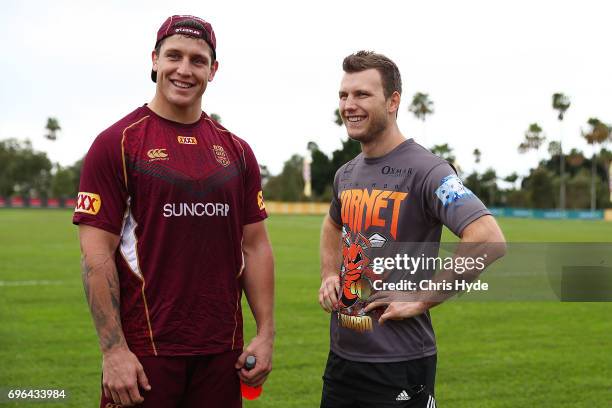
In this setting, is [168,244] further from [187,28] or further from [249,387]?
[187,28]

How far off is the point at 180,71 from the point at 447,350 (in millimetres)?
6257

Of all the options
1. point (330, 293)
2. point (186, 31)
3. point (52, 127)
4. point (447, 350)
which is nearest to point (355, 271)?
point (330, 293)

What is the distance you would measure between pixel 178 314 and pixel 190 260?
0.25 meters

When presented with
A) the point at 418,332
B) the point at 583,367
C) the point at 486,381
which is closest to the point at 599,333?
the point at 583,367

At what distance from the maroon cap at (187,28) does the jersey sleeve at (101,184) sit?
0.48 metres

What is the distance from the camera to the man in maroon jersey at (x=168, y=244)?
3033mm

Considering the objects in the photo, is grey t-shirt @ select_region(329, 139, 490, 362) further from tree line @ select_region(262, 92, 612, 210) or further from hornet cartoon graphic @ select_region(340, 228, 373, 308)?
tree line @ select_region(262, 92, 612, 210)

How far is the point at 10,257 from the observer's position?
1978cm

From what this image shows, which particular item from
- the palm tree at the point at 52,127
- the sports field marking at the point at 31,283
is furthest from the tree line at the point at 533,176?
the sports field marking at the point at 31,283

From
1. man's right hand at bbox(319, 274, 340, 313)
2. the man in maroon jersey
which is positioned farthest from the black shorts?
the man in maroon jersey

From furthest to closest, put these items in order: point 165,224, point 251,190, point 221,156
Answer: point 251,190 < point 221,156 < point 165,224

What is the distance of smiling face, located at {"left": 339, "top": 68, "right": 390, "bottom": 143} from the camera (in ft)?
12.1

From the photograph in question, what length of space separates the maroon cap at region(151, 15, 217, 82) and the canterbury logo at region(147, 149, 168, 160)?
1.32 feet

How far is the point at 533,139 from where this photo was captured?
335 feet
